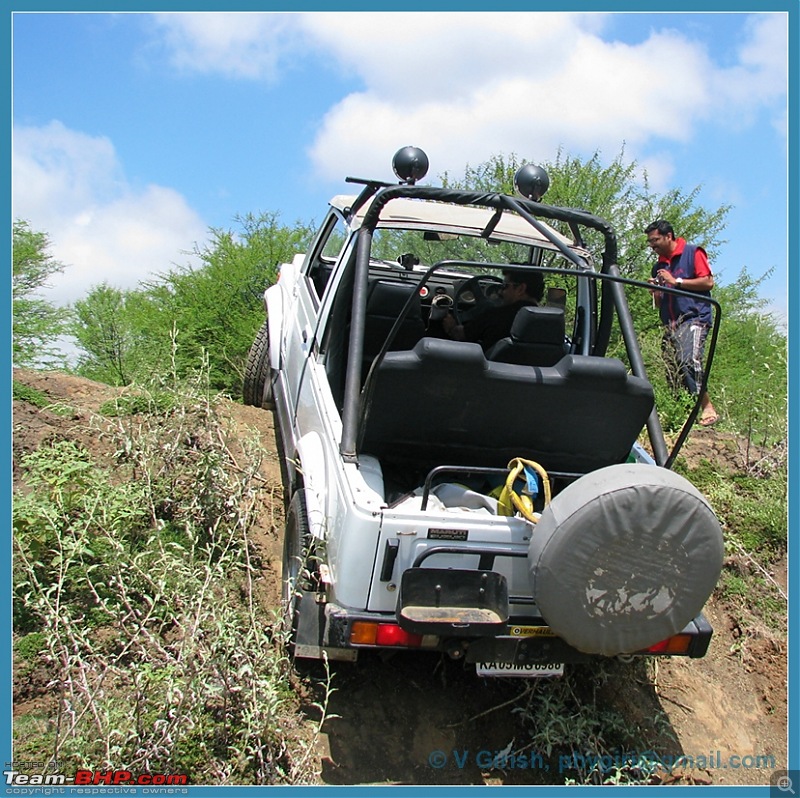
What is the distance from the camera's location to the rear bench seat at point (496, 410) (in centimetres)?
341

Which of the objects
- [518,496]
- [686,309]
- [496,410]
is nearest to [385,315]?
[496,410]

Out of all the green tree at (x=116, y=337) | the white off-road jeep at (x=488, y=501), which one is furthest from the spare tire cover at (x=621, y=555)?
the green tree at (x=116, y=337)

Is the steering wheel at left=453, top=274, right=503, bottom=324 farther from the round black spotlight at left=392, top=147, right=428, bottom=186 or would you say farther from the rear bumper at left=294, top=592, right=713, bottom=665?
the rear bumper at left=294, top=592, right=713, bottom=665

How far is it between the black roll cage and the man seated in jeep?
419 millimetres

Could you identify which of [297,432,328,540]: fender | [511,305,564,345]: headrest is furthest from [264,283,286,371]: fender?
[511,305,564,345]: headrest

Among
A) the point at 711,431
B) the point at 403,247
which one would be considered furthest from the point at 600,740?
the point at 711,431

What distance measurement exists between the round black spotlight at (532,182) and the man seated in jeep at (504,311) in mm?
473

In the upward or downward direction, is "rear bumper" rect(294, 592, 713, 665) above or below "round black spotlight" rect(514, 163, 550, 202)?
below

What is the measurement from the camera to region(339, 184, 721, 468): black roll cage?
346 centimetres

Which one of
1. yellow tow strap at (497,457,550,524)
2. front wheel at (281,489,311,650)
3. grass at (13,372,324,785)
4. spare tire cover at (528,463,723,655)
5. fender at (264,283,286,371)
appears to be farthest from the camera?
fender at (264,283,286,371)

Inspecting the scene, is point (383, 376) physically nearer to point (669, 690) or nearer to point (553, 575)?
point (553, 575)

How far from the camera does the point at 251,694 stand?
10.4 ft

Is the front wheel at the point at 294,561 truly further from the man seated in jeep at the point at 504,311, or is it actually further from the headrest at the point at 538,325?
the man seated in jeep at the point at 504,311

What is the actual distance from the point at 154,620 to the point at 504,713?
69.7 inches
